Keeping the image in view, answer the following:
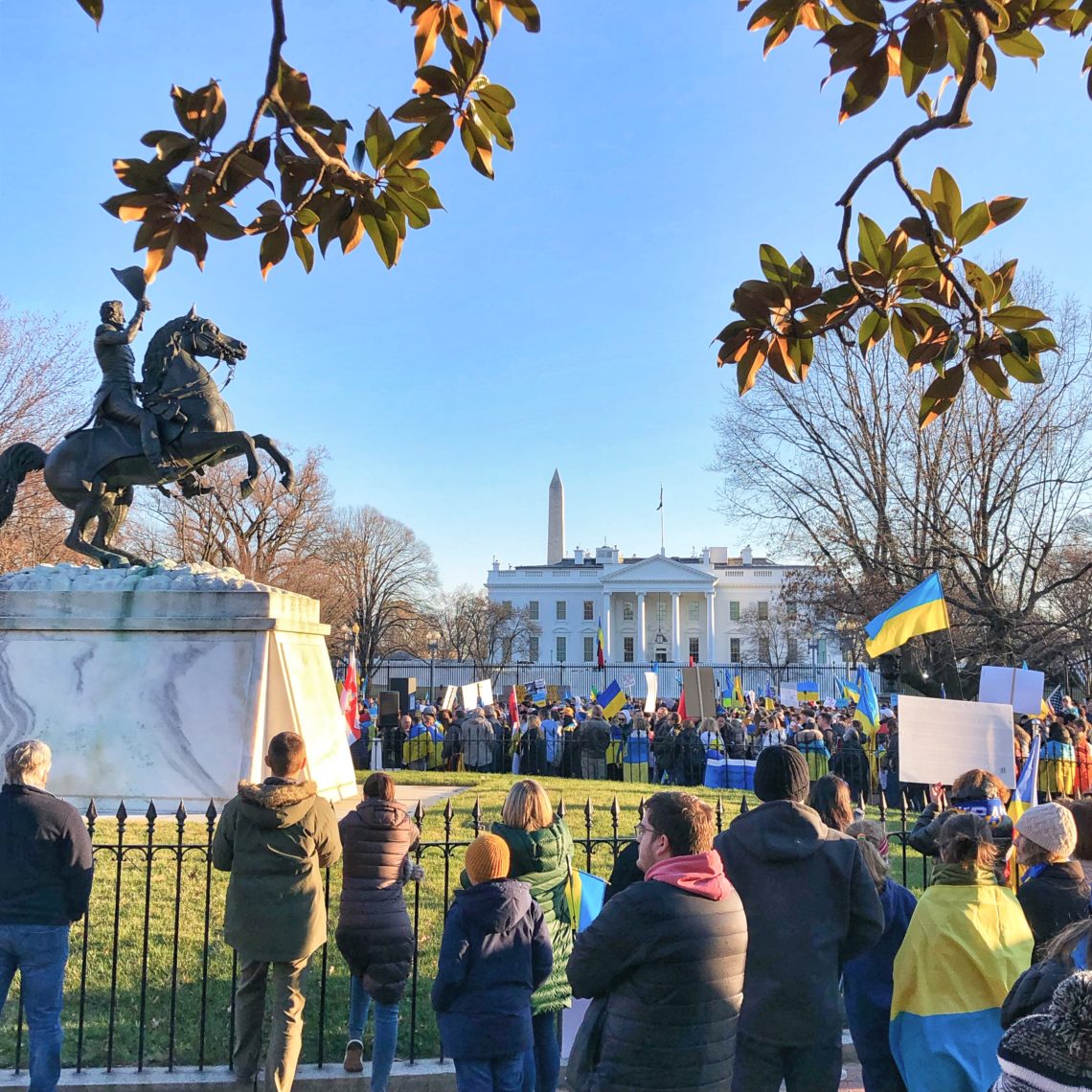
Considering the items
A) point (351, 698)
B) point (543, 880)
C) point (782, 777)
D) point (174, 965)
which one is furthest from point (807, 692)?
point (782, 777)

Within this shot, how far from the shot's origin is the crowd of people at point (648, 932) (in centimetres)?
302

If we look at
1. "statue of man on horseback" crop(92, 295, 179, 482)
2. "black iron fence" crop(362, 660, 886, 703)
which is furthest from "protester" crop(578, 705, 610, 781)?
"black iron fence" crop(362, 660, 886, 703)

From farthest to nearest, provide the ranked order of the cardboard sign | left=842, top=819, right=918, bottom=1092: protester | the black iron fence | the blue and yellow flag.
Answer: the black iron fence
the cardboard sign
the blue and yellow flag
left=842, top=819, right=918, bottom=1092: protester

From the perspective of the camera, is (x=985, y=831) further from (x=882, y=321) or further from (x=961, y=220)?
(x=961, y=220)

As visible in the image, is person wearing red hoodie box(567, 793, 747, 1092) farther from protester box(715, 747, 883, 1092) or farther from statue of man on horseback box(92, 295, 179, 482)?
statue of man on horseback box(92, 295, 179, 482)

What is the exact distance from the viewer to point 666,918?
2984mm

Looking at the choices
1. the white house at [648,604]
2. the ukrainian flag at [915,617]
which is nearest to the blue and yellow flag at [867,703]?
the ukrainian flag at [915,617]

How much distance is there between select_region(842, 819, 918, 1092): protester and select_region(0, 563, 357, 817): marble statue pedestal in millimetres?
6340

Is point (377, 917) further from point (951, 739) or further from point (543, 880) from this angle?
point (951, 739)

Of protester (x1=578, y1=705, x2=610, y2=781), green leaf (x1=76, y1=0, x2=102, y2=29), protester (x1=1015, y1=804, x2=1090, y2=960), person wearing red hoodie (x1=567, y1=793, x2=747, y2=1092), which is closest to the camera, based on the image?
green leaf (x1=76, y1=0, x2=102, y2=29)

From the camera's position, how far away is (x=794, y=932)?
3.52 metres

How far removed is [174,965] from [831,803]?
10.9 ft

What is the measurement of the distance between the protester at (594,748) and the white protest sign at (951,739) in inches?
446

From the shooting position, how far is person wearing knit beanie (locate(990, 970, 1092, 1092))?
67.2 inches
